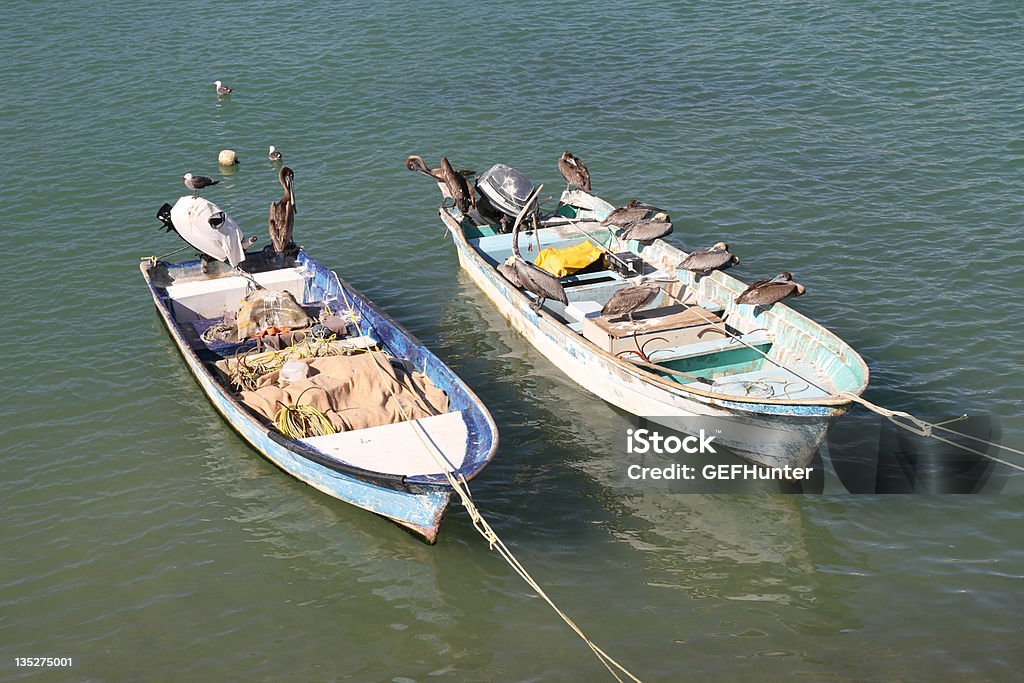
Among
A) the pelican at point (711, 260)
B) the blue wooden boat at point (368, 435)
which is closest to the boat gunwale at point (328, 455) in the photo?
the blue wooden boat at point (368, 435)

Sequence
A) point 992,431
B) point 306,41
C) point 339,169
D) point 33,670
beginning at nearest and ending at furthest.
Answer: point 33,670
point 992,431
point 339,169
point 306,41

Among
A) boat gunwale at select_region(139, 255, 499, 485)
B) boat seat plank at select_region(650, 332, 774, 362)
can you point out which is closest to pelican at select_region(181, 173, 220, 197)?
boat gunwale at select_region(139, 255, 499, 485)

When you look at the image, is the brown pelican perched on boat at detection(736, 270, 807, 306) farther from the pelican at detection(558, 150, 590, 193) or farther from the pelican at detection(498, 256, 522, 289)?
the pelican at detection(558, 150, 590, 193)

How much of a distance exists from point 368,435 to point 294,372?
209 cm

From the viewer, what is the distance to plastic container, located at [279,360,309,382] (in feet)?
52.6

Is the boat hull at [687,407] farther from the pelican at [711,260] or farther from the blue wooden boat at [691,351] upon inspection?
the pelican at [711,260]

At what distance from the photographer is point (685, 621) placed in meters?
12.9

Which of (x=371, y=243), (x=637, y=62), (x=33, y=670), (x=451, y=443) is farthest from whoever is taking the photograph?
(x=637, y=62)

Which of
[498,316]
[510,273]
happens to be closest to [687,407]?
[510,273]

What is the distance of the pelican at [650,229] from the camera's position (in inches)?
754

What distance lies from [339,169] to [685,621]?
16890mm

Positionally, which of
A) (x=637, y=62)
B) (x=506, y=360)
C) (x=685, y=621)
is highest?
(x=637, y=62)

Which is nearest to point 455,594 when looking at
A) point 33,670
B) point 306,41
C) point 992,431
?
point 33,670

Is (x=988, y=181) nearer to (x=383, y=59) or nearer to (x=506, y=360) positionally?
(x=506, y=360)
